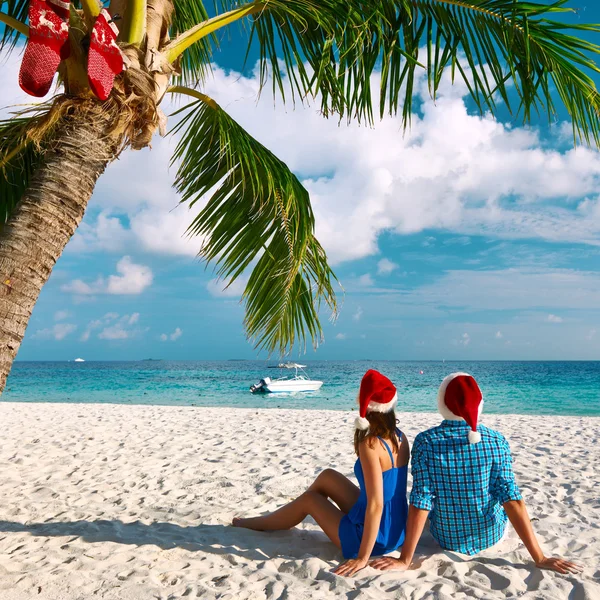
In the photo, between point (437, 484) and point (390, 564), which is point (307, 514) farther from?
point (437, 484)

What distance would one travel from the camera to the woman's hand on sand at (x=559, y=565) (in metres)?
2.64

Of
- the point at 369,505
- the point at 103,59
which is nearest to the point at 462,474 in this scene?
the point at 369,505

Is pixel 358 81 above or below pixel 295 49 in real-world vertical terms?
below

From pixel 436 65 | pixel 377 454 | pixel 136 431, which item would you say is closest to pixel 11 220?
pixel 377 454

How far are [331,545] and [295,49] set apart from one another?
3602 mm

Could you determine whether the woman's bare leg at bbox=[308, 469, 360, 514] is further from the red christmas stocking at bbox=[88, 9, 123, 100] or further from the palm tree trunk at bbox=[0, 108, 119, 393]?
the red christmas stocking at bbox=[88, 9, 123, 100]

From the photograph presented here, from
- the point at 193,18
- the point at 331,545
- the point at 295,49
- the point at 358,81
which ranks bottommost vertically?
the point at 331,545

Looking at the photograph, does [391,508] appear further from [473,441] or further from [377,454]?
[473,441]

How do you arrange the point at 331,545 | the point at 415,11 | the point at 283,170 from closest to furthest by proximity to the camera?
the point at 331,545 → the point at 415,11 → the point at 283,170

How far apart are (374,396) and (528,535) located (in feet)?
3.31

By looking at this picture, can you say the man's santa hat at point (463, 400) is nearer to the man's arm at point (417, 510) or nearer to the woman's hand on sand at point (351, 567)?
the man's arm at point (417, 510)

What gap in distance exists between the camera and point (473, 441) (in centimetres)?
260

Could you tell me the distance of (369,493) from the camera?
8.69ft

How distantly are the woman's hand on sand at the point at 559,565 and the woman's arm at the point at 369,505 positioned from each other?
2.84 feet
